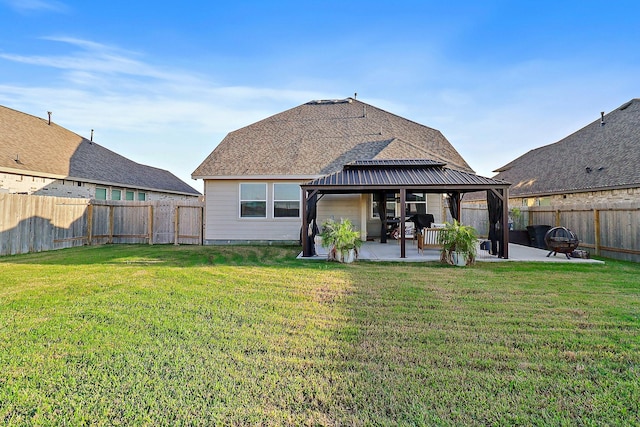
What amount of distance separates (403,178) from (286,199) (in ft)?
17.3

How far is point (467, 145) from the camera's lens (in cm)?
1955

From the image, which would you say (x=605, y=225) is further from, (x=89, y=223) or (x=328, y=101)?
(x=89, y=223)

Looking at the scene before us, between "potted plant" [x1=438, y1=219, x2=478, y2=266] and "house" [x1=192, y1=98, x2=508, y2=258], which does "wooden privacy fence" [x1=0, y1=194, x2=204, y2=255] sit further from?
"potted plant" [x1=438, y1=219, x2=478, y2=266]

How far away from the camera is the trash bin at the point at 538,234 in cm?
1241

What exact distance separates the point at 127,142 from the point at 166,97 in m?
8.12

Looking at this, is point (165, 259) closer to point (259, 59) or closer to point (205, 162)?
point (205, 162)

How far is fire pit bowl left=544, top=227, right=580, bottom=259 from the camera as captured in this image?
9.12 meters

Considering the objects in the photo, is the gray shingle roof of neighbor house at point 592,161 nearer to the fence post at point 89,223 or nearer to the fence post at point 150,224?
the fence post at point 150,224

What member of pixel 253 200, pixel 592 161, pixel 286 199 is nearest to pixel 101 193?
pixel 253 200

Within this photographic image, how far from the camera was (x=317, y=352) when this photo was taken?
3.26 metres

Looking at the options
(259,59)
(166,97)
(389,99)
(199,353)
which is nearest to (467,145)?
(389,99)

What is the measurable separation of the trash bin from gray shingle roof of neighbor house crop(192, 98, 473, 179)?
363cm

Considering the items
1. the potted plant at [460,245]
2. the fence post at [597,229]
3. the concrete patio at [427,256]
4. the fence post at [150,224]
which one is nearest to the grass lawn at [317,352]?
the potted plant at [460,245]

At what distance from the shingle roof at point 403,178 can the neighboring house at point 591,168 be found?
19.3ft
